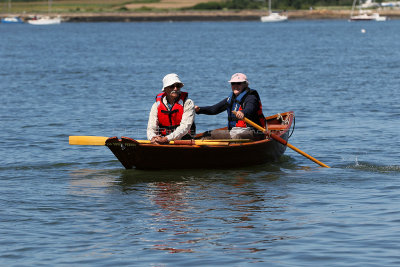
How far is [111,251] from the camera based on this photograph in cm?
1038

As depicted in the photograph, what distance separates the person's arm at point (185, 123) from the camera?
578 inches

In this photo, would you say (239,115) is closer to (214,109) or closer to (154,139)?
(214,109)

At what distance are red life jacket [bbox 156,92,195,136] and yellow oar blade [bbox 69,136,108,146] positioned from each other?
113cm

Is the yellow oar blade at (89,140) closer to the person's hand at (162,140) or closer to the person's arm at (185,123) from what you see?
the person's hand at (162,140)

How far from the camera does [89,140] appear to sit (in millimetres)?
14742

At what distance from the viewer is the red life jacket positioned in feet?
48.3

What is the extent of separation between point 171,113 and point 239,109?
1.49 meters

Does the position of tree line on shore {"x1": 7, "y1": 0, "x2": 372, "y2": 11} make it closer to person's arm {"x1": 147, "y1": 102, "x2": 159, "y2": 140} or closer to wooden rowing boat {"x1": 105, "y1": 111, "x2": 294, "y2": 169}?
wooden rowing boat {"x1": 105, "y1": 111, "x2": 294, "y2": 169}

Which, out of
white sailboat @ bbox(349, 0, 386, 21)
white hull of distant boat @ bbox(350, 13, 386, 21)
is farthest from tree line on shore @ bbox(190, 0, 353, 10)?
white hull of distant boat @ bbox(350, 13, 386, 21)

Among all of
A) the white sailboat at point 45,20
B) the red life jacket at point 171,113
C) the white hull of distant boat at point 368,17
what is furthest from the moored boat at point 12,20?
the red life jacket at point 171,113

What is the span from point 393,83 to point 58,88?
15.3m

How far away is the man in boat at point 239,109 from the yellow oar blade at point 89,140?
Answer: 2017mm

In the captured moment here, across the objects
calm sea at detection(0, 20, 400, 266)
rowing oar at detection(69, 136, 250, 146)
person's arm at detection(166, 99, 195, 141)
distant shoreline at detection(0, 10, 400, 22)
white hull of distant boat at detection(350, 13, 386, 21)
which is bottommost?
white hull of distant boat at detection(350, 13, 386, 21)

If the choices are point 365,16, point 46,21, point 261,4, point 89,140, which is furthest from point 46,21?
point 89,140
